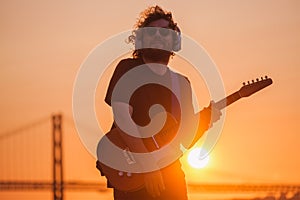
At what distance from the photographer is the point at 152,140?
261 inches

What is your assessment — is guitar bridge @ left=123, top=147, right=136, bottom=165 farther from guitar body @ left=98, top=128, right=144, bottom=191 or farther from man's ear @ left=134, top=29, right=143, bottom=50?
man's ear @ left=134, top=29, right=143, bottom=50

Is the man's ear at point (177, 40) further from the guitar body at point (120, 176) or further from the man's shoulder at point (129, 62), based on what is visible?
the guitar body at point (120, 176)

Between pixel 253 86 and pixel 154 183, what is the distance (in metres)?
1.25

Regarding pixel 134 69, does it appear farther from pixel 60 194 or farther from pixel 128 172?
pixel 60 194

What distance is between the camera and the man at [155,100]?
6.50 m

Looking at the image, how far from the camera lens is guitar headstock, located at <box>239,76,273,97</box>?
7184 millimetres

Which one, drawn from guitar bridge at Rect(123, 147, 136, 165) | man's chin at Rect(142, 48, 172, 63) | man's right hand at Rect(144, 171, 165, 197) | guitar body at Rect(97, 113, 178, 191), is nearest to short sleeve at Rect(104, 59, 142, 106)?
man's chin at Rect(142, 48, 172, 63)

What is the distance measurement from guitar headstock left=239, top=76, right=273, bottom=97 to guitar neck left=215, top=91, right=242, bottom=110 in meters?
0.03

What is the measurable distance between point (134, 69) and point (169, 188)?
2.53ft

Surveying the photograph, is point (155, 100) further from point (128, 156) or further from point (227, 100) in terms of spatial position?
point (227, 100)

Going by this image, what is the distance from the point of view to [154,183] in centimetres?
638

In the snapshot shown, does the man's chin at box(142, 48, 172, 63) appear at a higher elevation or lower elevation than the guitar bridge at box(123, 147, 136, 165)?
higher

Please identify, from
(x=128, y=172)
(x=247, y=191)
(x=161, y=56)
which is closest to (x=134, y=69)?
(x=161, y=56)

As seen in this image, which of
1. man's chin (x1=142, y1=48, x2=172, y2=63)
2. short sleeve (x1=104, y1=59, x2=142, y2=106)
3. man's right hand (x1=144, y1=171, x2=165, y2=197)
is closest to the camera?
man's right hand (x1=144, y1=171, x2=165, y2=197)
